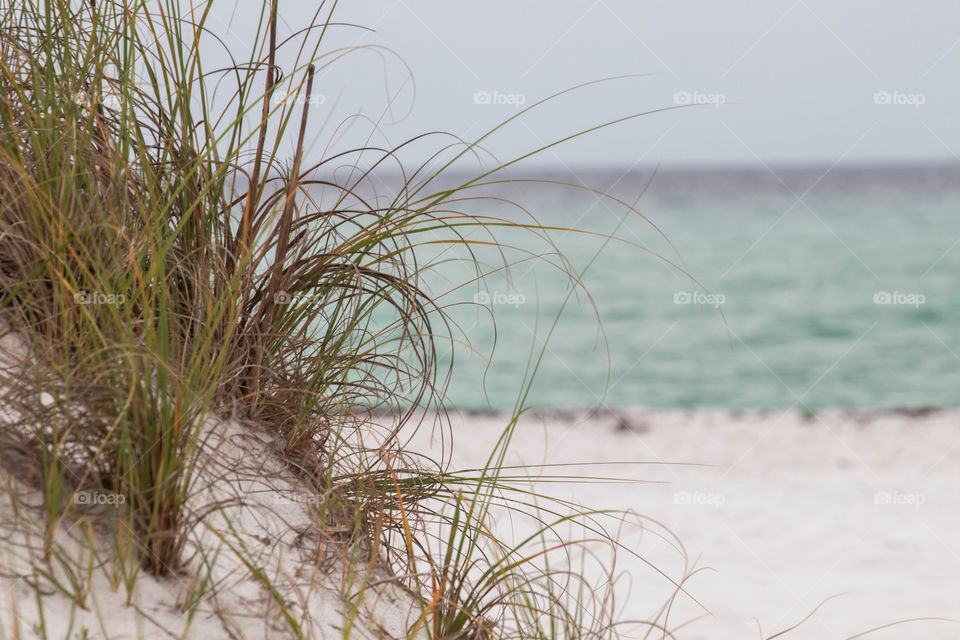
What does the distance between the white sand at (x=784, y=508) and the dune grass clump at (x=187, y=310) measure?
286 millimetres

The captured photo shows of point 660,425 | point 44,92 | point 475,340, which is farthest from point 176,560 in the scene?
point 475,340

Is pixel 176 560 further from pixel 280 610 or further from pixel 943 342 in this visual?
pixel 943 342

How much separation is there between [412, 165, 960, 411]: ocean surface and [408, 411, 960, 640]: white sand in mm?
863

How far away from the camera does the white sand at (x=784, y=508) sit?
3404mm

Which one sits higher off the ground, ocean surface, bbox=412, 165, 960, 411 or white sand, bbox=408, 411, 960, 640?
ocean surface, bbox=412, 165, 960, 411

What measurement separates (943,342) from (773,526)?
966 cm

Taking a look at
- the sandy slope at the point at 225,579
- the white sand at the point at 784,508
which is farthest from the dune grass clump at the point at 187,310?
the white sand at the point at 784,508

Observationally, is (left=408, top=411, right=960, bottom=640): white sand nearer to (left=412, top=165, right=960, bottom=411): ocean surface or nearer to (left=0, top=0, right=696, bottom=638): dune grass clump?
(left=0, top=0, right=696, bottom=638): dune grass clump

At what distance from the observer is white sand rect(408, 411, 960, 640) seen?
3.40 meters

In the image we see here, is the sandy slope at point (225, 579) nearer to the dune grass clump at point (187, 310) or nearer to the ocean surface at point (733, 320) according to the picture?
the dune grass clump at point (187, 310)

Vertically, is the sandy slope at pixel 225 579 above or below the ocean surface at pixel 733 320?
below

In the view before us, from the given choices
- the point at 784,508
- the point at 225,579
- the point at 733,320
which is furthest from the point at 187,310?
→ the point at 733,320

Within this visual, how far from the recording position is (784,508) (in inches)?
198

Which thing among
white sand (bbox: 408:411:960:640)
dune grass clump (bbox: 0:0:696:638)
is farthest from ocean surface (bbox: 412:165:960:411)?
dune grass clump (bbox: 0:0:696:638)
